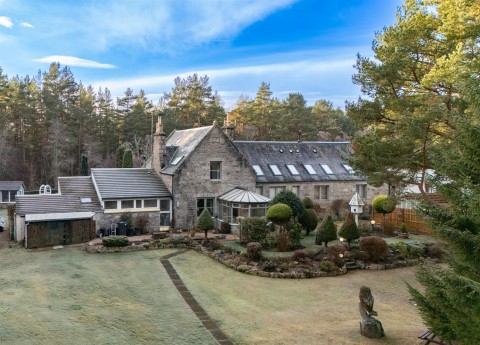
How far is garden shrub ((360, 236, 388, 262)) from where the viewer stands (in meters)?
20.7

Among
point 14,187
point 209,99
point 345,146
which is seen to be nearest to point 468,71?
point 345,146

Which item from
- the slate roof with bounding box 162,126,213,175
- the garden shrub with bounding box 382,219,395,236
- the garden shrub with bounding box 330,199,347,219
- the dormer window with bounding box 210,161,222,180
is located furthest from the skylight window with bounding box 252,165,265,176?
the garden shrub with bounding box 382,219,395,236

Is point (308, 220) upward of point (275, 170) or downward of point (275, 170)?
downward

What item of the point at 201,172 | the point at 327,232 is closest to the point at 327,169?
A: the point at 201,172

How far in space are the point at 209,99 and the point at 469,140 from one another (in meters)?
54.1

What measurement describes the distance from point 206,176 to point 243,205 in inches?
166

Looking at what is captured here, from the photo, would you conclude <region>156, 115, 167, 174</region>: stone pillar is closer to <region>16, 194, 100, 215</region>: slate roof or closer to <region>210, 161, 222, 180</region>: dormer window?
<region>210, 161, 222, 180</region>: dormer window

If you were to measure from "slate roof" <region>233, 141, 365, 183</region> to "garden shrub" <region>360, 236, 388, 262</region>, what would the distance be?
12726 mm

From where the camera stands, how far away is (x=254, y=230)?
2383 centimetres

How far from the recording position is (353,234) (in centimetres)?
2242

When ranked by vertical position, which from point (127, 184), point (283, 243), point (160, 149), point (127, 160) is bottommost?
point (283, 243)

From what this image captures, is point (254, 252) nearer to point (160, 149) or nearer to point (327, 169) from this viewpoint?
point (160, 149)

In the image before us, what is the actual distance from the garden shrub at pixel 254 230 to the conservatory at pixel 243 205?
2.79 meters

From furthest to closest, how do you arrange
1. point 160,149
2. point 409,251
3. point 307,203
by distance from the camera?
point 307,203 < point 160,149 < point 409,251
